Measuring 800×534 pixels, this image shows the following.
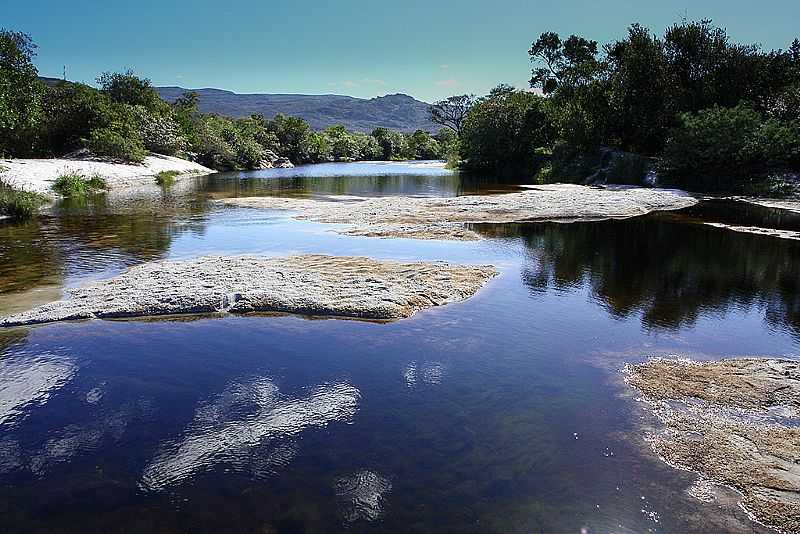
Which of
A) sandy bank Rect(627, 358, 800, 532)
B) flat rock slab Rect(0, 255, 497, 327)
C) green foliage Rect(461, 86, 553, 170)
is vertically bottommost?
sandy bank Rect(627, 358, 800, 532)

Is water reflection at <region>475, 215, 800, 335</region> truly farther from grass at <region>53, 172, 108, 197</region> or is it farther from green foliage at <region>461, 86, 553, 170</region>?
green foliage at <region>461, 86, 553, 170</region>

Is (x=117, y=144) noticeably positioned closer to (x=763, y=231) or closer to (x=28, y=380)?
(x=28, y=380)

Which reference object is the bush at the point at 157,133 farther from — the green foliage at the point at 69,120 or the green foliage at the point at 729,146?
the green foliage at the point at 729,146

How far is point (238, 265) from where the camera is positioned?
16.2 metres

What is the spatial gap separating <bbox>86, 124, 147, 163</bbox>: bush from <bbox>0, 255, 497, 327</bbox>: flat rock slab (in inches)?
1807

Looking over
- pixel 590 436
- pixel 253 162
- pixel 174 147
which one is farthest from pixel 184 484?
pixel 253 162

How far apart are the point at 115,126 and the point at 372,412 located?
199ft

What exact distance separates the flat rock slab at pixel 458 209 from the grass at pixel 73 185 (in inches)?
462

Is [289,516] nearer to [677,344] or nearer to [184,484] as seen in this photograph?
[184,484]

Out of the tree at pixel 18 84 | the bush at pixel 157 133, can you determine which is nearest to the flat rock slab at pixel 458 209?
the tree at pixel 18 84

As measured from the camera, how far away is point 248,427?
7.88m

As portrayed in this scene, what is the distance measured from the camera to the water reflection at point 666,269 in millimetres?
14102

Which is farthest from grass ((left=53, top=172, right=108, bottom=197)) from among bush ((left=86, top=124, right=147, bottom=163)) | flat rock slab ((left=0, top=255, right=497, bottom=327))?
flat rock slab ((left=0, top=255, right=497, bottom=327))

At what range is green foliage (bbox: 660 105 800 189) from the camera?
131 ft
